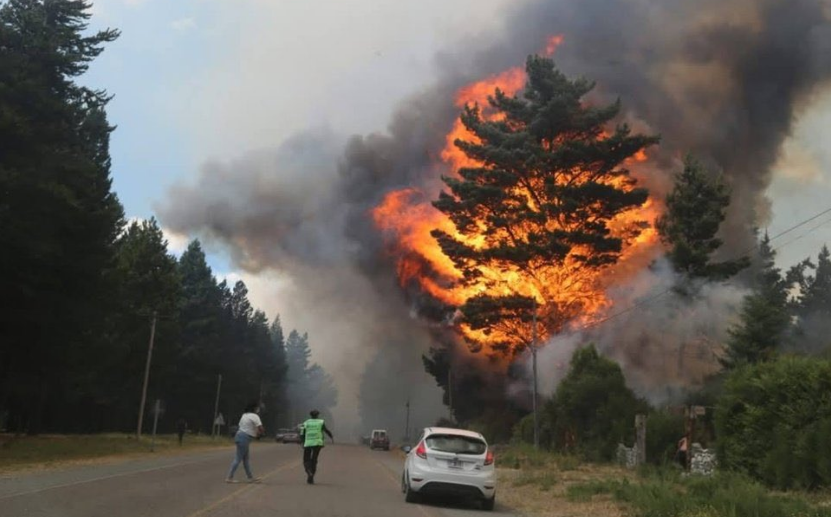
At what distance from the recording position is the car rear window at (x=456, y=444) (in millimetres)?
14367

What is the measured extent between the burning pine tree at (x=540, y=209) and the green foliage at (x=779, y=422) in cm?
2565

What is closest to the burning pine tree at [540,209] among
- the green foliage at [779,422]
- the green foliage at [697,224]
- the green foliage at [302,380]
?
the green foliage at [697,224]

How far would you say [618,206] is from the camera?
147 ft

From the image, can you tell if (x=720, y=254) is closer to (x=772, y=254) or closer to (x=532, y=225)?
(x=532, y=225)

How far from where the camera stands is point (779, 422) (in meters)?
16.2

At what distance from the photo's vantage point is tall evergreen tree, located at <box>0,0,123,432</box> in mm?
27172

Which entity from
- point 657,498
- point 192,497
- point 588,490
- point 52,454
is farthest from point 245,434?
point 52,454

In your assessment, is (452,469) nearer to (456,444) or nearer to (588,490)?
(456,444)

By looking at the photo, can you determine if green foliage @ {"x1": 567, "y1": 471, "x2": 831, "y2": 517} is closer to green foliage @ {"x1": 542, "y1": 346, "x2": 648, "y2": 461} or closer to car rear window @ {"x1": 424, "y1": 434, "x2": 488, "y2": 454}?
car rear window @ {"x1": 424, "y1": 434, "x2": 488, "y2": 454}

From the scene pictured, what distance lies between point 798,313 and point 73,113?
6695cm

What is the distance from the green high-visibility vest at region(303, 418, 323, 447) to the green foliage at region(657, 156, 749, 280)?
31333 mm

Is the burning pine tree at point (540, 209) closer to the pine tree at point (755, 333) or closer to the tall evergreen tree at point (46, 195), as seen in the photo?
the pine tree at point (755, 333)

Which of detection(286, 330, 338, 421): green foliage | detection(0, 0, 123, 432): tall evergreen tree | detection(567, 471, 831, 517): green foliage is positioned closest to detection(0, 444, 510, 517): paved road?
detection(567, 471, 831, 517): green foliage

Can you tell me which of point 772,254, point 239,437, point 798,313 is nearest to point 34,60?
point 239,437
